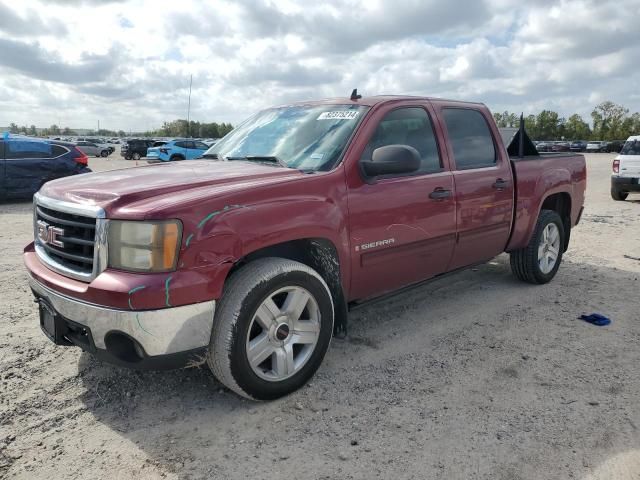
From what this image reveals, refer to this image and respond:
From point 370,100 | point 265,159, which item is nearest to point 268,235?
point 265,159

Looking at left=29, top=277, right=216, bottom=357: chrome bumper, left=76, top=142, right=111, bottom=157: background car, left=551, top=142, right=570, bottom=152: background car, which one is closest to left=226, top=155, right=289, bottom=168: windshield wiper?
left=29, top=277, right=216, bottom=357: chrome bumper

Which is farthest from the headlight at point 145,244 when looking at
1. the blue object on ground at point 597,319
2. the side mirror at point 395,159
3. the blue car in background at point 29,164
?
the blue car in background at point 29,164

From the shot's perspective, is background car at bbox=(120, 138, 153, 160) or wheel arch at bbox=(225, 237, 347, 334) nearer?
wheel arch at bbox=(225, 237, 347, 334)

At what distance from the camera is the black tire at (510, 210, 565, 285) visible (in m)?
5.30

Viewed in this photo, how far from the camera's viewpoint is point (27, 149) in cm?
1159

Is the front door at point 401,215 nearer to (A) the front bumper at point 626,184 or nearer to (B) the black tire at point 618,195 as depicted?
(A) the front bumper at point 626,184

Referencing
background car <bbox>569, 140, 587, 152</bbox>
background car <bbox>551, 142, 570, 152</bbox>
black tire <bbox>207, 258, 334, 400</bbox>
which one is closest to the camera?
black tire <bbox>207, 258, 334, 400</bbox>

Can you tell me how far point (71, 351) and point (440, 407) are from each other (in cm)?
258

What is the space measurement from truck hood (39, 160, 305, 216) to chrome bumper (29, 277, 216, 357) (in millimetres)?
514

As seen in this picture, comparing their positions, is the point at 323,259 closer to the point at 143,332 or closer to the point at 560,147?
the point at 143,332

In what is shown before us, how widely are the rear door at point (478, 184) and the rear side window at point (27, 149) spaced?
10.4 meters

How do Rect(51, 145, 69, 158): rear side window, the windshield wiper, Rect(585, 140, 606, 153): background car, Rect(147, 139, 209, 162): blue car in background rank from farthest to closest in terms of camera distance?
1. Rect(585, 140, 606, 153): background car
2. Rect(147, 139, 209, 162): blue car in background
3. Rect(51, 145, 69, 158): rear side window
4. the windshield wiper

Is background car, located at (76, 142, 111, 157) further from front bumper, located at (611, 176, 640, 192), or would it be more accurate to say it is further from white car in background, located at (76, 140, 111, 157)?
front bumper, located at (611, 176, 640, 192)

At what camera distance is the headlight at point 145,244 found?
8.45ft
